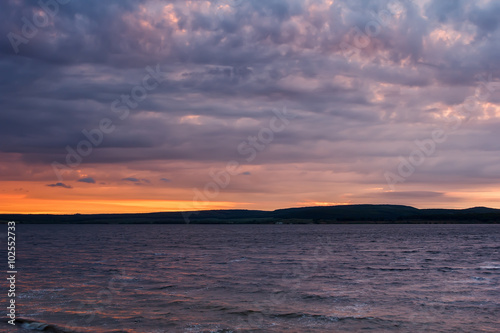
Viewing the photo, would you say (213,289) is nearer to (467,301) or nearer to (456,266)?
(467,301)

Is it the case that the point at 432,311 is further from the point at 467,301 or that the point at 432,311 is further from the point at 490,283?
the point at 490,283

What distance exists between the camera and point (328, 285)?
38000 millimetres

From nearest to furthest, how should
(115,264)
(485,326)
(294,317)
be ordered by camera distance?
1. (485,326)
2. (294,317)
3. (115,264)

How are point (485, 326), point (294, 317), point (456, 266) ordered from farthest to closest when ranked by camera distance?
point (456, 266) → point (294, 317) → point (485, 326)

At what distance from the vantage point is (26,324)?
24.6m

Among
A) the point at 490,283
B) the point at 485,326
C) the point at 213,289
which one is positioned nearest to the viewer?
the point at 485,326

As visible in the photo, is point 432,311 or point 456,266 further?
point 456,266

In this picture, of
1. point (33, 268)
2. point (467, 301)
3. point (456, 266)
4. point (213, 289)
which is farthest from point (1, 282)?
point (456, 266)

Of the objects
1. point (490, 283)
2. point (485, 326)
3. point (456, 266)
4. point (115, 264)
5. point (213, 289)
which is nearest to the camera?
point (485, 326)

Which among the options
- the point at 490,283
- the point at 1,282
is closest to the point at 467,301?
the point at 490,283

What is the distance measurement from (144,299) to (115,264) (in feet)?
84.5

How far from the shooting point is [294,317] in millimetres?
26625

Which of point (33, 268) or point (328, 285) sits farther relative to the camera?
point (33, 268)

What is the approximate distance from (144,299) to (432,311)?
1872 cm
